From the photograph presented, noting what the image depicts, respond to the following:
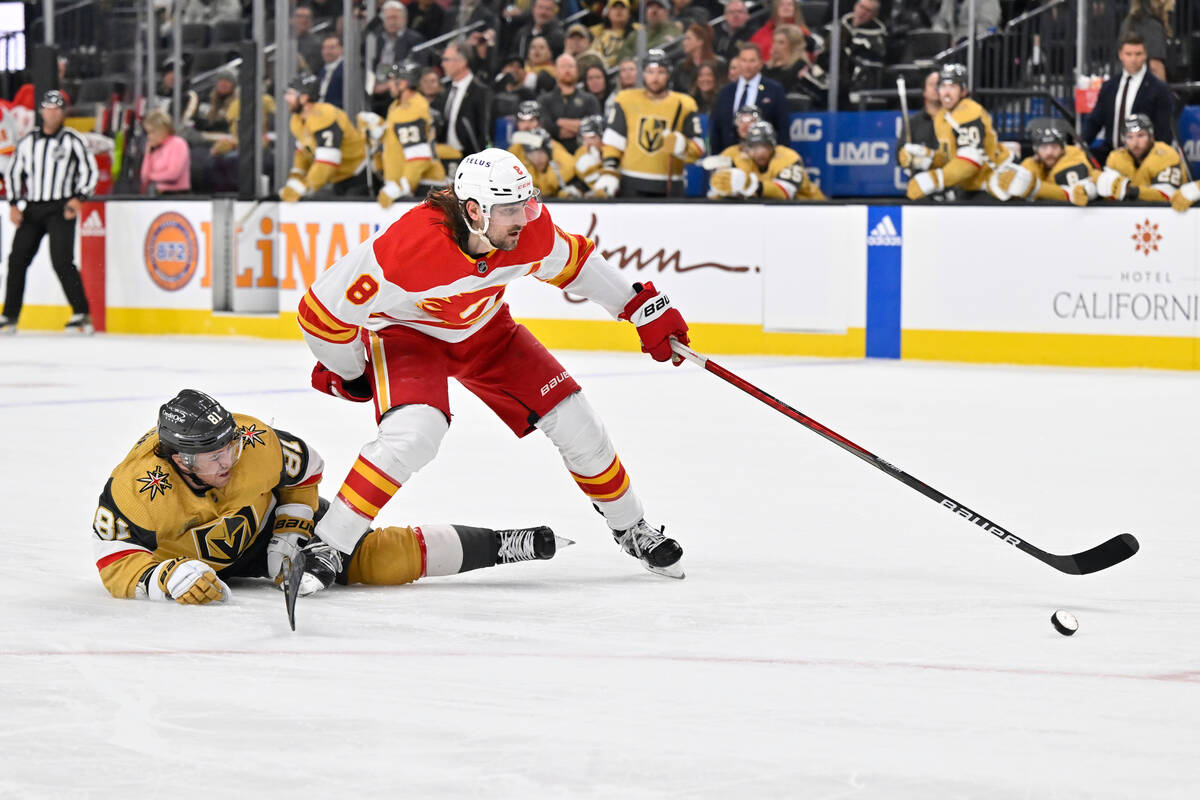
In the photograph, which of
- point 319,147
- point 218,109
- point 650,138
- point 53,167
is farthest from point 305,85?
point 650,138

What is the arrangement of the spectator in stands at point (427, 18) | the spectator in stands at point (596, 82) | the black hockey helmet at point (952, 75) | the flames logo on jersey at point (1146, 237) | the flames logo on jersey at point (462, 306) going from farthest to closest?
the spectator in stands at point (427, 18) < the spectator in stands at point (596, 82) < the black hockey helmet at point (952, 75) < the flames logo on jersey at point (1146, 237) < the flames logo on jersey at point (462, 306)

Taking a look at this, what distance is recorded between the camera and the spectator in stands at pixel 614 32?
13.7 meters

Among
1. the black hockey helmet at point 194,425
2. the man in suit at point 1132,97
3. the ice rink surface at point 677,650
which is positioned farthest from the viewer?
the man in suit at point 1132,97

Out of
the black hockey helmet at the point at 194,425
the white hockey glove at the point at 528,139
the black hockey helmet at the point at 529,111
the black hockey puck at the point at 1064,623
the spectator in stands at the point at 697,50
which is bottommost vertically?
the black hockey puck at the point at 1064,623

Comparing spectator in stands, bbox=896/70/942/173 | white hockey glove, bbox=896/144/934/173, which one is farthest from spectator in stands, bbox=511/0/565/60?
white hockey glove, bbox=896/144/934/173

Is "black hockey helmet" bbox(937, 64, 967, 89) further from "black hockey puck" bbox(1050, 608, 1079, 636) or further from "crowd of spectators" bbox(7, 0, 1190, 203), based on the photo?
"black hockey puck" bbox(1050, 608, 1079, 636)

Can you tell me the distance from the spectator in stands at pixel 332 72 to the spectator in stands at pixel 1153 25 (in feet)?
18.6

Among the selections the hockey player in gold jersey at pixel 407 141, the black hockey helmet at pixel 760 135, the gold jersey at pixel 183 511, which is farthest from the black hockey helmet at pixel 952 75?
the gold jersey at pixel 183 511

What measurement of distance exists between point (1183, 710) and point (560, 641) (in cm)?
129

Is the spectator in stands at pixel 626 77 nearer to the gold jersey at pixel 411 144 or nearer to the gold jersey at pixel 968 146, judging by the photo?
the gold jersey at pixel 411 144

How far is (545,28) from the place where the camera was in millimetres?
14102

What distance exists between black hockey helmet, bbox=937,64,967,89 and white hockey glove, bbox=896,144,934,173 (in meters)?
0.42

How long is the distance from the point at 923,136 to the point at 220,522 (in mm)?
8478

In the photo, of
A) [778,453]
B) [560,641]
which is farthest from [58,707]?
[778,453]
